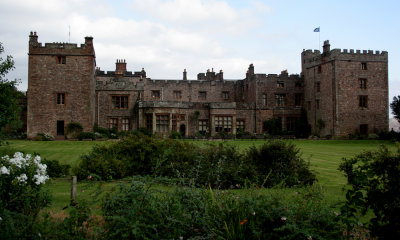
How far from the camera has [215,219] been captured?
5492 millimetres

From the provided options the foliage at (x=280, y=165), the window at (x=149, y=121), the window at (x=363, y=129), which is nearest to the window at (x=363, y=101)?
the window at (x=363, y=129)

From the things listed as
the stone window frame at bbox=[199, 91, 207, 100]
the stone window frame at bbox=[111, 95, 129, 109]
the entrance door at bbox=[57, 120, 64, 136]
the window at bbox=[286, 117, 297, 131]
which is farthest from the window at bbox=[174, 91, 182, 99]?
the entrance door at bbox=[57, 120, 64, 136]

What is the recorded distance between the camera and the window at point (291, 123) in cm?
3906

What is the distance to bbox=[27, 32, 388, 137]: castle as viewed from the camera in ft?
102

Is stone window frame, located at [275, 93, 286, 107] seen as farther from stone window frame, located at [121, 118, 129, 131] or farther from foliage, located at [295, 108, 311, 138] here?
stone window frame, located at [121, 118, 129, 131]

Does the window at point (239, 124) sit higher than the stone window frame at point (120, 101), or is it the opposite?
the stone window frame at point (120, 101)

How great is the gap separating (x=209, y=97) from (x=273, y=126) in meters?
9.21

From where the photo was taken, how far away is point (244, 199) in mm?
5645

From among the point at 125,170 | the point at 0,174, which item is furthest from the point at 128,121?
the point at 0,174

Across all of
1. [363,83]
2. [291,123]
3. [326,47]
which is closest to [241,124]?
[291,123]

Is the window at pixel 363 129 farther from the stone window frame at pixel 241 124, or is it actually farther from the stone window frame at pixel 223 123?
the stone window frame at pixel 223 123

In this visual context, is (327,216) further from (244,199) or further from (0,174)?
(0,174)

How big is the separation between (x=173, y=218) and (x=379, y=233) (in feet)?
9.28

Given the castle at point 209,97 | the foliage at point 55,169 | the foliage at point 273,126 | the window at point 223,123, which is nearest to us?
the foliage at point 55,169
